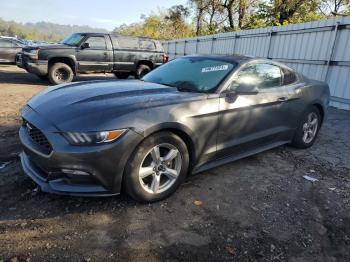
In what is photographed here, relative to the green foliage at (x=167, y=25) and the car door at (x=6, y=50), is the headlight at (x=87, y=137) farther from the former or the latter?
the green foliage at (x=167, y=25)

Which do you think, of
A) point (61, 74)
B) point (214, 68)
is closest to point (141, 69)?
point (61, 74)

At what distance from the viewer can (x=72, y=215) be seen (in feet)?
10.1

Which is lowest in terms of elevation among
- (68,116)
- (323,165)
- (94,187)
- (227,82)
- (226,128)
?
(323,165)

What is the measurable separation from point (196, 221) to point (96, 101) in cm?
154

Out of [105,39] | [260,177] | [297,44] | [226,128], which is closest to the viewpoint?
[226,128]

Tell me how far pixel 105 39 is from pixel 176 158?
9782mm

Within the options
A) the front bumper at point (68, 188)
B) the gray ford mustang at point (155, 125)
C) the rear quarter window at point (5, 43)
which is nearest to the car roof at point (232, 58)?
the gray ford mustang at point (155, 125)

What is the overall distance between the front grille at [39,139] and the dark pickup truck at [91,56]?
8.54m

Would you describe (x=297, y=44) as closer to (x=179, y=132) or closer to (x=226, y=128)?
(x=226, y=128)

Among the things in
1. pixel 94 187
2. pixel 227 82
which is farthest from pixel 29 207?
pixel 227 82

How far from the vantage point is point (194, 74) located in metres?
4.18

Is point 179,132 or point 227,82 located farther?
point 227,82

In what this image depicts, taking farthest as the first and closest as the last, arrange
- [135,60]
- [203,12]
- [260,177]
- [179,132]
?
[203,12]
[135,60]
[260,177]
[179,132]

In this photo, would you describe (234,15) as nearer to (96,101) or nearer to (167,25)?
(167,25)
